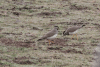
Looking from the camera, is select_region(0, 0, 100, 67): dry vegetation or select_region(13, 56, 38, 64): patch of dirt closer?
select_region(13, 56, 38, 64): patch of dirt

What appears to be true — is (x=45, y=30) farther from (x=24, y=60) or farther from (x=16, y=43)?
(x=24, y=60)

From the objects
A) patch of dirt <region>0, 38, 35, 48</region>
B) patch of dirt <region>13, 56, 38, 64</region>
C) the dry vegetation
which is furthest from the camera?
patch of dirt <region>0, 38, 35, 48</region>

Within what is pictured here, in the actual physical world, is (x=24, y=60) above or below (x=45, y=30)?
below

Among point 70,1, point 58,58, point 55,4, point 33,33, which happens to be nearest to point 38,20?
point 33,33

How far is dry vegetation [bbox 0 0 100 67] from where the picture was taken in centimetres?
604

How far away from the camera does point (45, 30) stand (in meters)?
8.92

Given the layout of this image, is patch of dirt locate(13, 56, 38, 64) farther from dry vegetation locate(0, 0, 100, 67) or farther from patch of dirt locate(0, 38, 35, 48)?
patch of dirt locate(0, 38, 35, 48)

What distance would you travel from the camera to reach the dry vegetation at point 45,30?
6043mm

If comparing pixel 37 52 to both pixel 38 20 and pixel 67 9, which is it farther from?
pixel 67 9

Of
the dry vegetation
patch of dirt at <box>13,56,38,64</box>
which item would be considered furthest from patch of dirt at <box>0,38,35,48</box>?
patch of dirt at <box>13,56,38,64</box>

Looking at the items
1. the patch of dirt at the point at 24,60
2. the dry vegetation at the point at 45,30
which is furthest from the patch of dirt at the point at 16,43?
the patch of dirt at the point at 24,60

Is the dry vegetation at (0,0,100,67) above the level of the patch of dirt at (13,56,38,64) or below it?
above

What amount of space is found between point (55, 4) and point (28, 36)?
479 centimetres

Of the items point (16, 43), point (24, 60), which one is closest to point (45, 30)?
point (16, 43)
